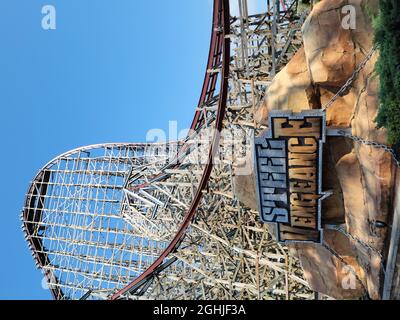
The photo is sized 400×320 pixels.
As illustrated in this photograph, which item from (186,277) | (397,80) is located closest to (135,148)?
(186,277)

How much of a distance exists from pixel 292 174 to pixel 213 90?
235 inches

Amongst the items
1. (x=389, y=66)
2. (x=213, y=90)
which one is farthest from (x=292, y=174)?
(x=213, y=90)

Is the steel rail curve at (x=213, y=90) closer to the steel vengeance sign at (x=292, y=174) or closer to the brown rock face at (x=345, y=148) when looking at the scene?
the brown rock face at (x=345, y=148)

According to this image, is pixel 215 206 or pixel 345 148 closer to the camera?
pixel 345 148

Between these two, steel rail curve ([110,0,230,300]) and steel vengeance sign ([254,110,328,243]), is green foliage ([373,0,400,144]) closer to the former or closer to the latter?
steel vengeance sign ([254,110,328,243])

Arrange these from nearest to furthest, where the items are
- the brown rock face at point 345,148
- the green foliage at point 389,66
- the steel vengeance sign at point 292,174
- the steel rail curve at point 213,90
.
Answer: the green foliage at point 389,66, the brown rock face at point 345,148, the steel vengeance sign at point 292,174, the steel rail curve at point 213,90

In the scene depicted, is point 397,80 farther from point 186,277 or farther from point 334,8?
point 186,277

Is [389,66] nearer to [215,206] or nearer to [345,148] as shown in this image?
[345,148]

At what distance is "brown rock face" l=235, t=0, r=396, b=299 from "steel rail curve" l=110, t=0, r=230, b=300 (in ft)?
7.73

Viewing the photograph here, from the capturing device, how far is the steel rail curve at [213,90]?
38.3ft

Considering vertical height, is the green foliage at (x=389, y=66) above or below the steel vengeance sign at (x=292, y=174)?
above

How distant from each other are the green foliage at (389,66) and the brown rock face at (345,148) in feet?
1.92

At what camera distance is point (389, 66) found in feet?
19.7

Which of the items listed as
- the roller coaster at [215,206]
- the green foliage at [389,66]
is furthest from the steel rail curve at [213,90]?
the green foliage at [389,66]
